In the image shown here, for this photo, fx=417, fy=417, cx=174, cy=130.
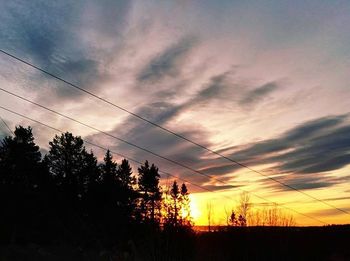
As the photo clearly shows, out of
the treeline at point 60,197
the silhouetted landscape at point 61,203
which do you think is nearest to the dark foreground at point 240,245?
the silhouetted landscape at point 61,203

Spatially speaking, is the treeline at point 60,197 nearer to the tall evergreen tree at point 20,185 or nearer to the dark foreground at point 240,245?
the tall evergreen tree at point 20,185

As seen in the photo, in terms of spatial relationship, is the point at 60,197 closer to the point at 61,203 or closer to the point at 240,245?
the point at 61,203

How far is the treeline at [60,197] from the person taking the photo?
52.0 m

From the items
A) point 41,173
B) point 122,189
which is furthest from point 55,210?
point 122,189

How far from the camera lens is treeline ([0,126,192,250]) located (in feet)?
171

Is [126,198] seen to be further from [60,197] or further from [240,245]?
[240,245]

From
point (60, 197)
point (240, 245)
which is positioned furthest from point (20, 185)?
point (240, 245)

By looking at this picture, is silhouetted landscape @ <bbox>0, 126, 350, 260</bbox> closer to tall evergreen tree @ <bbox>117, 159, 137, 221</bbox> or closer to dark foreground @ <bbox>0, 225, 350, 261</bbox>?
tall evergreen tree @ <bbox>117, 159, 137, 221</bbox>

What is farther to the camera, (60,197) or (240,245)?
(60,197)

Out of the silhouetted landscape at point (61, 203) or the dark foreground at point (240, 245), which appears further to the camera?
the silhouetted landscape at point (61, 203)

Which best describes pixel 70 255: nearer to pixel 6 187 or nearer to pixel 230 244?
pixel 6 187

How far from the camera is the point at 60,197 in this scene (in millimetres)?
54906

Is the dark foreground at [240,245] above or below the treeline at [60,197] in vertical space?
below

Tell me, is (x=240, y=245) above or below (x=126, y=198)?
below
